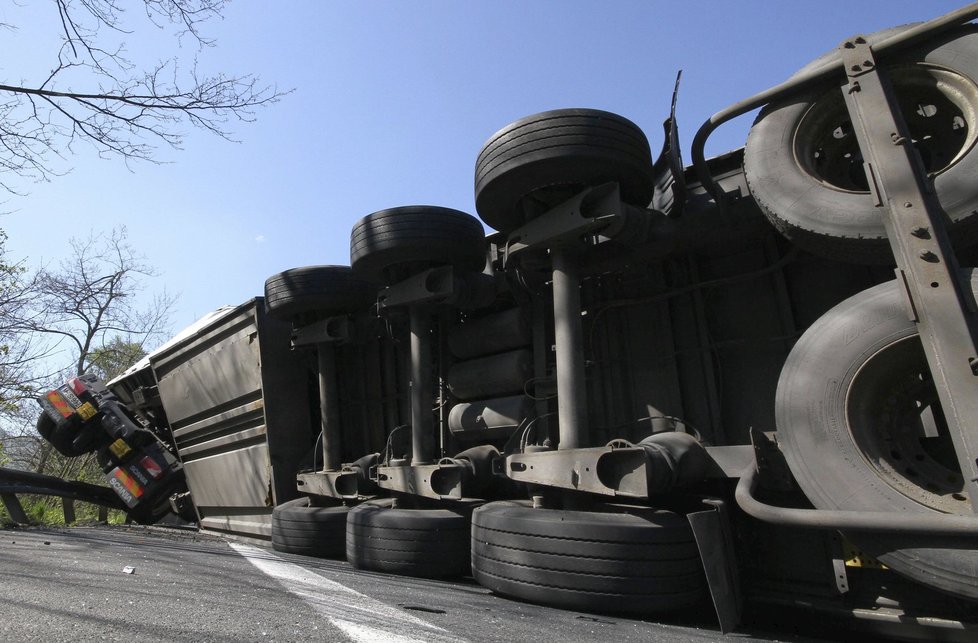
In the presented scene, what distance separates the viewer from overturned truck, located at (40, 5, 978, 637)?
7.15 ft

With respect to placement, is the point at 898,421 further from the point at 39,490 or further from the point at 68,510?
the point at 68,510

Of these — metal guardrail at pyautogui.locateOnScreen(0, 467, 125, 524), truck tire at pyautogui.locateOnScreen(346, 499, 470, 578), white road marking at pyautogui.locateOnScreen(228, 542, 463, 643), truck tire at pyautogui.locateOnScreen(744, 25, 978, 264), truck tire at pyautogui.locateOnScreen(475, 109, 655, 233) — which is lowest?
white road marking at pyautogui.locateOnScreen(228, 542, 463, 643)

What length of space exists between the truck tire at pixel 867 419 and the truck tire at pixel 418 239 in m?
2.52

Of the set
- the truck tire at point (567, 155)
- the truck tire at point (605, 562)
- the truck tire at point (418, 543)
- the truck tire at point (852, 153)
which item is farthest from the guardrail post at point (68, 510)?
the truck tire at point (852, 153)

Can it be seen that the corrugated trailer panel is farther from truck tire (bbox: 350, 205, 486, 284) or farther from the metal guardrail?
the metal guardrail

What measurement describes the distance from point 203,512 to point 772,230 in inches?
284

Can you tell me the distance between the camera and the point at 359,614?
2131mm

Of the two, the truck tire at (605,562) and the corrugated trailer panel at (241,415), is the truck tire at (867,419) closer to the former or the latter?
the truck tire at (605,562)

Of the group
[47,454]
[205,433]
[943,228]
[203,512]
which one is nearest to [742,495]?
[943,228]

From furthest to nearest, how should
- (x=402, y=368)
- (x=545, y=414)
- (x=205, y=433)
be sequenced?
(x=205, y=433)
(x=402, y=368)
(x=545, y=414)

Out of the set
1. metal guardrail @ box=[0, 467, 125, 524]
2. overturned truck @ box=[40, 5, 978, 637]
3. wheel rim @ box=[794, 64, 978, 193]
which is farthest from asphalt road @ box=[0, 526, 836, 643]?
metal guardrail @ box=[0, 467, 125, 524]

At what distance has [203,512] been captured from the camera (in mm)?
7430

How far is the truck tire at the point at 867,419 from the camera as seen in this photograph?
2.07m

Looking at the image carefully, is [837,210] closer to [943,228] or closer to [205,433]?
[943,228]
